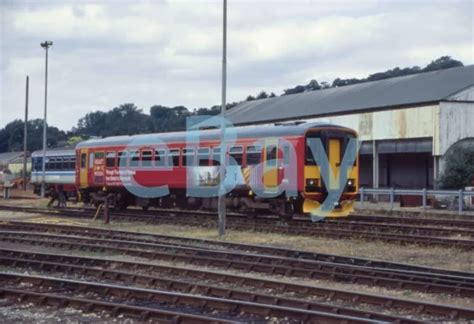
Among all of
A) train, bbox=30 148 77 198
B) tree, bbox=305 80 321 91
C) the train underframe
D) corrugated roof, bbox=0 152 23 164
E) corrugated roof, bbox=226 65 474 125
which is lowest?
the train underframe

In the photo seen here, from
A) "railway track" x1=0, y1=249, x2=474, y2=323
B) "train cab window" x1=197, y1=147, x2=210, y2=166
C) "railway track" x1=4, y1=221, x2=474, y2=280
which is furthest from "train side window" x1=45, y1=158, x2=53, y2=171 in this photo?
"railway track" x1=0, y1=249, x2=474, y2=323

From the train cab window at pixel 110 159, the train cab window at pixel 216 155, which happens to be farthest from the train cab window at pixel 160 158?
the train cab window at pixel 216 155

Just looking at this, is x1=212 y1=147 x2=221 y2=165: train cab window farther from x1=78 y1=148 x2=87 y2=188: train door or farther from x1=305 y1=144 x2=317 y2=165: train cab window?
x1=78 y1=148 x2=87 y2=188: train door

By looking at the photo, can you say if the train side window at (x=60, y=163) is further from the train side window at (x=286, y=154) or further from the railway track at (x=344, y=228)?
the train side window at (x=286, y=154)

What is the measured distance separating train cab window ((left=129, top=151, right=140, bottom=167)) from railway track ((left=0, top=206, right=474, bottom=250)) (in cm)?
196

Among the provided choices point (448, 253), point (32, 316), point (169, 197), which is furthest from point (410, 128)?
point (32, 316)

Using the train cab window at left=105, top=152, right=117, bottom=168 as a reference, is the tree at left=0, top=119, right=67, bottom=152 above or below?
above

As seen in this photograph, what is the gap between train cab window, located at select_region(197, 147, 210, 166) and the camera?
2466 cm

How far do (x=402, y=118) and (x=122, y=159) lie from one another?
18.7 meters

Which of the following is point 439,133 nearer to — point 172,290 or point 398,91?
point 398,91

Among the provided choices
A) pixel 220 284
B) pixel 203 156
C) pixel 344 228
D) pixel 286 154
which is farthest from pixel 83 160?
pixel 220 284

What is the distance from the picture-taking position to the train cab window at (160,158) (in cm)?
2656

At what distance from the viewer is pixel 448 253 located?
16219 mm

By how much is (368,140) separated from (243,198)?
20632mm
